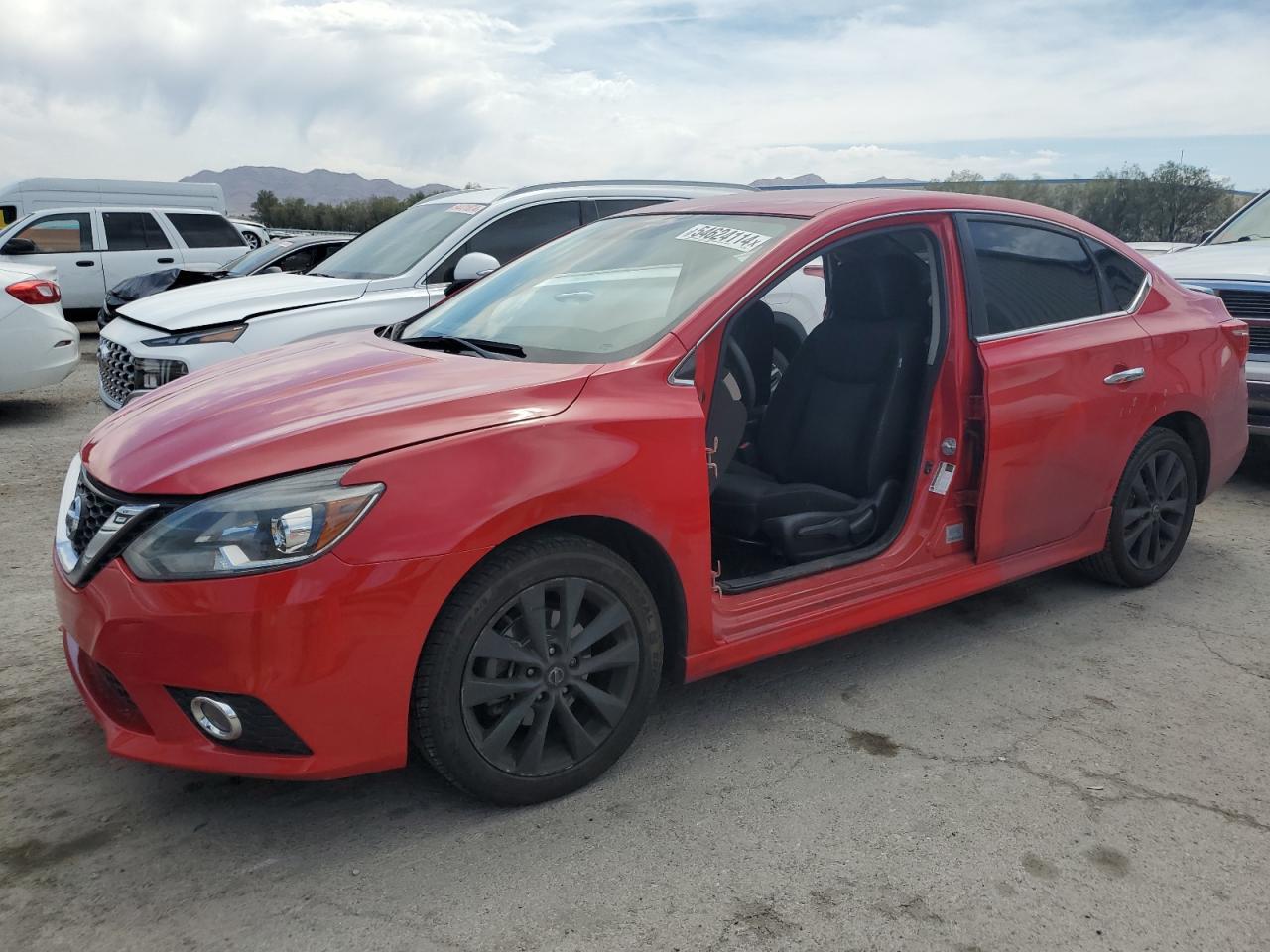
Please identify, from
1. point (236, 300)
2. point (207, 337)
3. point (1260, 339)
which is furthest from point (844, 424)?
point (236, 300)

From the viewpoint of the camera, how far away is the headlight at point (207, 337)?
6109mm

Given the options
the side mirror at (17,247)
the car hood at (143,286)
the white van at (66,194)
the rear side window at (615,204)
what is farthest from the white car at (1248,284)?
the white van at (66,194)

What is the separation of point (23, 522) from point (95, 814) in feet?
10.5

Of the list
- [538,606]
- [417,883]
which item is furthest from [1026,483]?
[417,883]

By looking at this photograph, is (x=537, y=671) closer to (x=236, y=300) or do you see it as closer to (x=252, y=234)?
(x=236, y=300)

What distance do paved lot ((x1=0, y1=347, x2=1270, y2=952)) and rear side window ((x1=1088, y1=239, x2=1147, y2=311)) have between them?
139cm

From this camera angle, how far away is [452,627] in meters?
2.56

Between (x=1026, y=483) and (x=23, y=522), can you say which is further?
(x=23, y=522)

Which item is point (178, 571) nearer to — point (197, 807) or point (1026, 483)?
point (197, 807)

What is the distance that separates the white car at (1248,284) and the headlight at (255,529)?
195 inches

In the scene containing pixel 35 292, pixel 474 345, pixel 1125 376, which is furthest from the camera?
pixel 35 292

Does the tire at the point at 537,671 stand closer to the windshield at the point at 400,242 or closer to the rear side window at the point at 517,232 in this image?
the rear side window at the point at 517,232

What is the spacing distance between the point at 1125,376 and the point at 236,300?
481 centimetres

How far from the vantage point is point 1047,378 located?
3.81 metres
